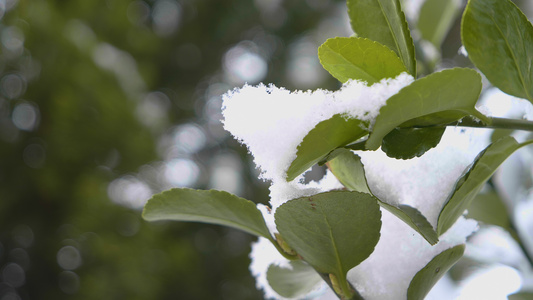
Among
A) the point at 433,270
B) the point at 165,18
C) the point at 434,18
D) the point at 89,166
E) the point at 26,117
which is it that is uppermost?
the point at 165,18

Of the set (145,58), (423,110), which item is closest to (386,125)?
(423,110)

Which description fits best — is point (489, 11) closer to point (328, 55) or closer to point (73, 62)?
point (328, 55)

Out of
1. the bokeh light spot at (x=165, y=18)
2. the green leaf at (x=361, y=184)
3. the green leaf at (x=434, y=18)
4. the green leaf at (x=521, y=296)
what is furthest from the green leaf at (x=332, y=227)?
the bokeh light spot at (x=165, y=18)

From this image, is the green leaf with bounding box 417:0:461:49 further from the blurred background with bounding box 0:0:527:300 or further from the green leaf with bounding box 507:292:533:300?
the blurred background with bounding box 0:0:527:300

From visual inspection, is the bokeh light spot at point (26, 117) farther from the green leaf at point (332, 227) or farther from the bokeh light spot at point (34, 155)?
the green leaf at point (332, 227)

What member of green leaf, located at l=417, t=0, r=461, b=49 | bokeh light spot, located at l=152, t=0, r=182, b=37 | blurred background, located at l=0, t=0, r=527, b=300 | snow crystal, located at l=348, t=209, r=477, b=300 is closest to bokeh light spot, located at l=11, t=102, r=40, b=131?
blurred background, located at l=0, t=0, r=527, b=300

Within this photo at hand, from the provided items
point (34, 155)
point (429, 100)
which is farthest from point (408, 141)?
point (34, 155)

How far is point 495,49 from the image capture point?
0.51ft

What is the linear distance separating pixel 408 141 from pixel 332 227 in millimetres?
35

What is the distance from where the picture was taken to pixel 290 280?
0.62ft

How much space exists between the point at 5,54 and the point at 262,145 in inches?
95.0

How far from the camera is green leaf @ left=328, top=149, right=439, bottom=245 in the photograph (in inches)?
5.5

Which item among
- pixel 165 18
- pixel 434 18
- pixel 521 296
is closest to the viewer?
pixel 521 296

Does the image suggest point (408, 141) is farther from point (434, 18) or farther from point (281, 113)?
point (434, 18)
